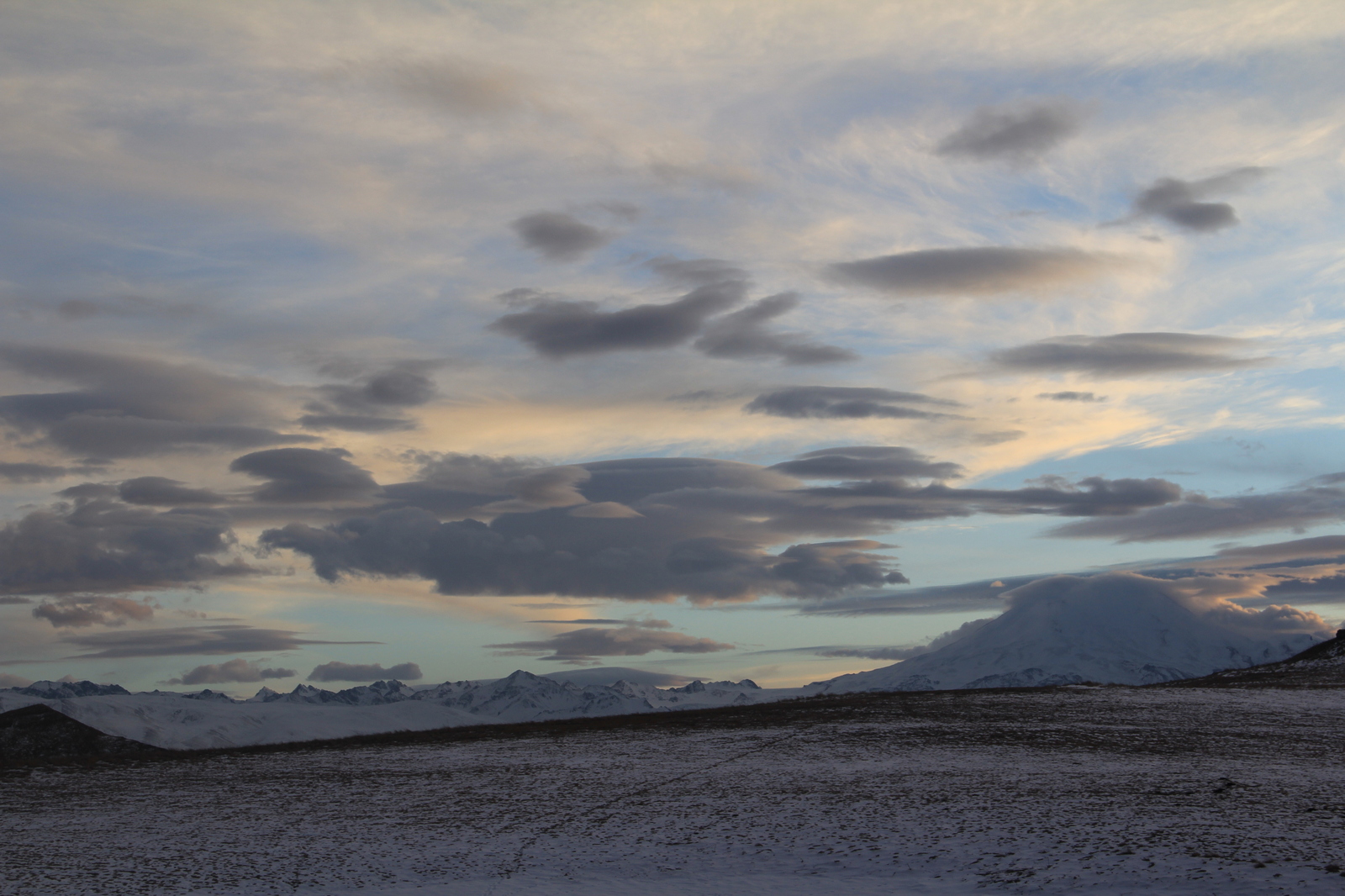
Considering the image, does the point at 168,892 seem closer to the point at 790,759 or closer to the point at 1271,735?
the point at 790,759

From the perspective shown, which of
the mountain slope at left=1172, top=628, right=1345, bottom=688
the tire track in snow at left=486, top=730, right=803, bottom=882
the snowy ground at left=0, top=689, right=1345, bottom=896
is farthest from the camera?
the mountain slope at left=1172, top=628, right=1345, bottom=688

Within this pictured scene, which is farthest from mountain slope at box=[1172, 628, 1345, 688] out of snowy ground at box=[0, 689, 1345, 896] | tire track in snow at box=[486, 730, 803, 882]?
tire track in snow at box=[486, 730, 803, 882]

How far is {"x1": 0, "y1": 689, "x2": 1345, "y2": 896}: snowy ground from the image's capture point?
25.7m

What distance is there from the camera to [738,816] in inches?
1307

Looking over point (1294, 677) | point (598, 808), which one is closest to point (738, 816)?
point (598, 808)

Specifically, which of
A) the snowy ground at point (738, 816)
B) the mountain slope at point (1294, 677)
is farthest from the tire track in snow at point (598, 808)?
the mountain slope at point (1294, 677)

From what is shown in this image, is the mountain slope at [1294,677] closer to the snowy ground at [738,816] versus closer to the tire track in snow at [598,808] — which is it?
the snowy ground at [738,816]

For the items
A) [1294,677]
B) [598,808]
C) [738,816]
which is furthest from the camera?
[1294,677]

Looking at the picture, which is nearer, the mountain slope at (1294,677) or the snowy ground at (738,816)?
the snowy ground at (738,816)

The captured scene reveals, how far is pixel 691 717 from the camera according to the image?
7100 cm

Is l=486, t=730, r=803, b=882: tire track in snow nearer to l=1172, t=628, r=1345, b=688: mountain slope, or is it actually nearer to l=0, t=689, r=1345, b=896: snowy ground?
l=0, t=689, r=1345, b=896: snowy ground

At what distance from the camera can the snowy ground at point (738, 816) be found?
25656 millimetres

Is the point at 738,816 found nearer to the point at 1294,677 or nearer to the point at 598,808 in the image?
the point at 598,808

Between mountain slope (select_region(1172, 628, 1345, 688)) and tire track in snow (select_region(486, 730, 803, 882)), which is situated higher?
tire track in snow (select_region(486, 730, 803, 882))
